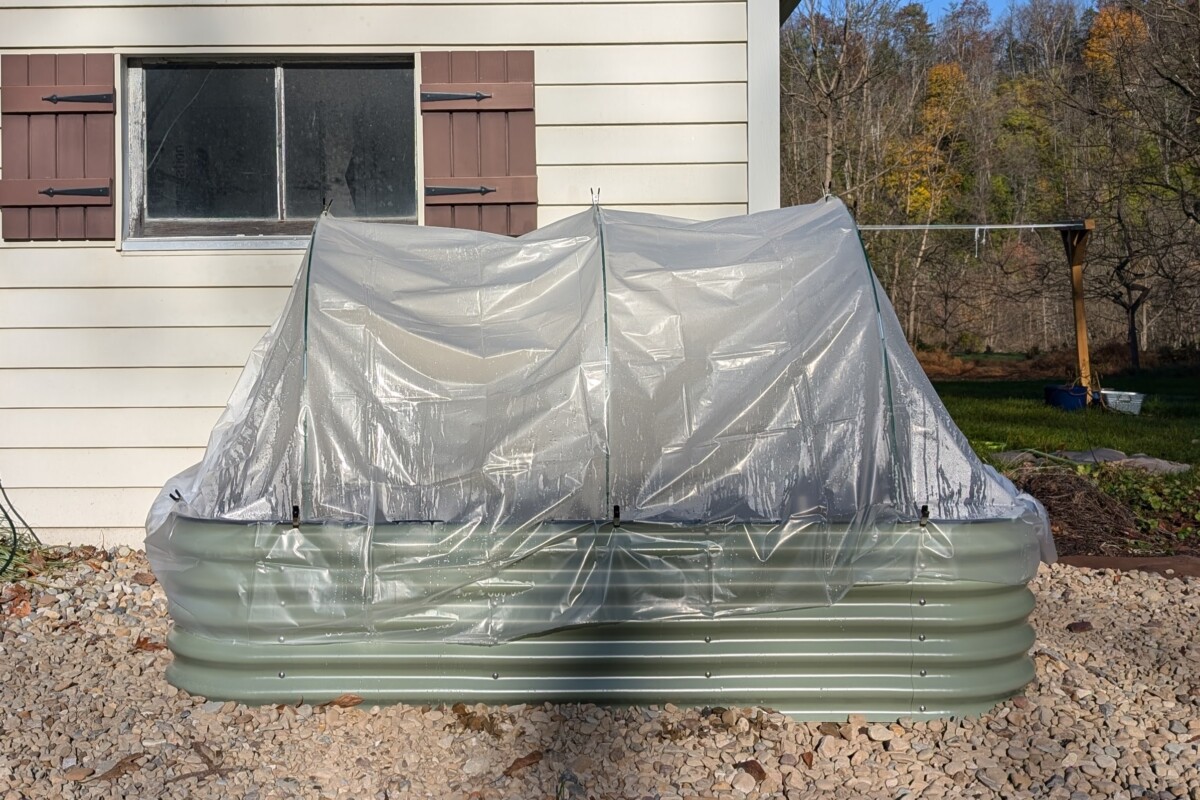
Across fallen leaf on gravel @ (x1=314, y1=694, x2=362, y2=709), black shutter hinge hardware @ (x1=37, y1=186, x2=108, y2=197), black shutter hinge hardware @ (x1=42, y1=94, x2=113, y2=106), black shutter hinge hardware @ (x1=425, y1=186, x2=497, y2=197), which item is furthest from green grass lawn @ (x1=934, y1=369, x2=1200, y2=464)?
black shutter hinge hardware @ (x1=42, y1=94, x2=113, y2=106)

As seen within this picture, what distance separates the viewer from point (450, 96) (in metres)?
5.18

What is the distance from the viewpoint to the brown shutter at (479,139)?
5184mm

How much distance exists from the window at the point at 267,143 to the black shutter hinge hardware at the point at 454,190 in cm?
20

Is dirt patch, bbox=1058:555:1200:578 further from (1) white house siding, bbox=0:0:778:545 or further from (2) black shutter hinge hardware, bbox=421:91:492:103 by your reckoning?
(2) black shutter hinge hardware, bbox=421:91:492:103

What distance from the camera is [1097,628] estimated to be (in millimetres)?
4531

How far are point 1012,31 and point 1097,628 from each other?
26384 millimetres

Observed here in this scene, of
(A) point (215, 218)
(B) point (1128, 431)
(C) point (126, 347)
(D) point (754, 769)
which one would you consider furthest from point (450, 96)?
(B) point (1128, 431)

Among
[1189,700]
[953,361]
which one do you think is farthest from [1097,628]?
[953,361]

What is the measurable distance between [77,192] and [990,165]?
2204 centimetres

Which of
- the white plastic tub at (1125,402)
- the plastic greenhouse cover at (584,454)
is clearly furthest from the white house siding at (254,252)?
the white plastic tub at (1125,402)

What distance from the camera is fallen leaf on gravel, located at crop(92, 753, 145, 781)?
A: 9.98 ft

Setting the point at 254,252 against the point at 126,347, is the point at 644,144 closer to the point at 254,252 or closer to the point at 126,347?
the point at 254,252

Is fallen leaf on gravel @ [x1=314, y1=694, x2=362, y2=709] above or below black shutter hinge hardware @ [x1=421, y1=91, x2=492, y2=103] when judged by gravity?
below

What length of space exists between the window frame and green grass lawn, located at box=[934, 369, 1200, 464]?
211 inches
